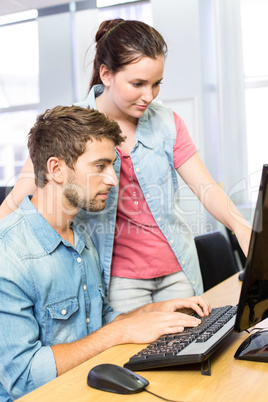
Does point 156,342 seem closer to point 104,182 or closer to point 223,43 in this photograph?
point 104,182

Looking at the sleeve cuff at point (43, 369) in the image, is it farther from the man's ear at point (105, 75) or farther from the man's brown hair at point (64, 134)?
the man's ear at point (105, 75)

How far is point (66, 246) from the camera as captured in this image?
1201 mm

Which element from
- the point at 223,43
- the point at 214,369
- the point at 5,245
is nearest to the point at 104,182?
the point at 5,245

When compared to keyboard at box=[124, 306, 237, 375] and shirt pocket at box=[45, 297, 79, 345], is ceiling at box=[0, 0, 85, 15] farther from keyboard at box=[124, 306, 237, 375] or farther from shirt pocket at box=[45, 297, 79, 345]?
keyboard at box=[124, 306, 237, 375]

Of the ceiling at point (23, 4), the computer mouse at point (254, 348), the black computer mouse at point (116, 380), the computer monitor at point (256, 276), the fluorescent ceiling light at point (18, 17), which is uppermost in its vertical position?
A: the fluorescent ceiling light at point (18, 17)

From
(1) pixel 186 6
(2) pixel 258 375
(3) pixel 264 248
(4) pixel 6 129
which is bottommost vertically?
(2) pixel 258 375

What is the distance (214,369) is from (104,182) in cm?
62

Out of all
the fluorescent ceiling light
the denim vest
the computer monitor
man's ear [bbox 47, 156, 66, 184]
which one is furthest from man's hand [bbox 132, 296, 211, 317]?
the fluorescent ceiling light

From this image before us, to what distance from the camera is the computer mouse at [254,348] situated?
0.88 meters

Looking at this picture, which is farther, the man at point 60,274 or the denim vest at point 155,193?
the denim vest at point 155,193

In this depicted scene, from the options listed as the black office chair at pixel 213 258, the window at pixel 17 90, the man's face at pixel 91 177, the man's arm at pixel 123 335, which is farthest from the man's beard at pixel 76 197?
the window at pixel 17 90

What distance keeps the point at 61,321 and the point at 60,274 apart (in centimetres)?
12

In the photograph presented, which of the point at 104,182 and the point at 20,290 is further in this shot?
the point at 104,182

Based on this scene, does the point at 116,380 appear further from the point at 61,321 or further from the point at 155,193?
the point at 155,193
